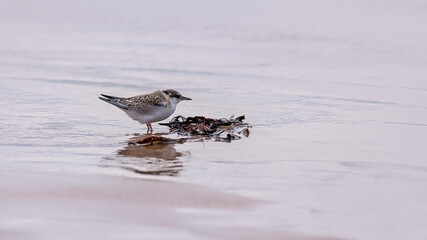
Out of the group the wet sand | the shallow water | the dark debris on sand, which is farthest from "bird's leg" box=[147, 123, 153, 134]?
the wet sand

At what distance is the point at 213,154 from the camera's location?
7191 millimetres

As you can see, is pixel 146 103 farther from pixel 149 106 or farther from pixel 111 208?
pixel 111 208

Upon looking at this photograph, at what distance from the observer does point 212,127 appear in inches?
331

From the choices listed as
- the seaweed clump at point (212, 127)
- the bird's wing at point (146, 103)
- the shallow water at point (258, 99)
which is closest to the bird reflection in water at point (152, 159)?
the shallow water at point (258, 99)

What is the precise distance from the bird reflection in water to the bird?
859mm

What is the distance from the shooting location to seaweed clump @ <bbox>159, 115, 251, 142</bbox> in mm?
8148

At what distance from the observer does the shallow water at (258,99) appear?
587 centimetres

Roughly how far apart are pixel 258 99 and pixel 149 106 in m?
1.97

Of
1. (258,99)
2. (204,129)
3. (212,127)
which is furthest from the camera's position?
(258,99)

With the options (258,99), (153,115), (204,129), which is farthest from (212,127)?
(258,99)

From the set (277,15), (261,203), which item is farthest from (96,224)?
(277,15)

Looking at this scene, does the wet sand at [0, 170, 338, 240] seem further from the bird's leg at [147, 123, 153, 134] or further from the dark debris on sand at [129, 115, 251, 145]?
the bird's leg at [147, 123, 153, 134]

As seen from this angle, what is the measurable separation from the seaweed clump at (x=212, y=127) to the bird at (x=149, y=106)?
21cm

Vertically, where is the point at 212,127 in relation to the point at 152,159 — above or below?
above
